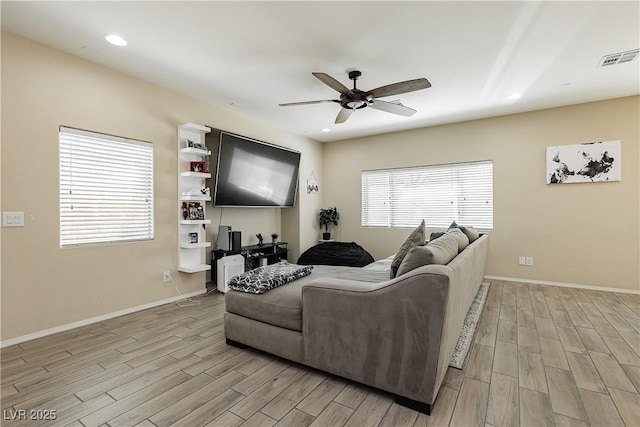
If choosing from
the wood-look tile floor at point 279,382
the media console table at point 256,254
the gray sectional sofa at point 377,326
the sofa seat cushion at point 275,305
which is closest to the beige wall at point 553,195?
the wood-look tile floor at point 279,382

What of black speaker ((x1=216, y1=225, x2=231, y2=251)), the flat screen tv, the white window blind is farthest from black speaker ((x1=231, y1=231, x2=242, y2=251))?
the white window blind

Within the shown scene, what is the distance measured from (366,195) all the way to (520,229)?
2.66 metres

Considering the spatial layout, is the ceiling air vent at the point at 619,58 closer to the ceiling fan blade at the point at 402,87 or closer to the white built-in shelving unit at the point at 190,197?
the ceiling fan blade at the point at 402,87

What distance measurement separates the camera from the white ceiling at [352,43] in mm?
2250

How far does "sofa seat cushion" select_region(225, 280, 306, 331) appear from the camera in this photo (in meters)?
2.15

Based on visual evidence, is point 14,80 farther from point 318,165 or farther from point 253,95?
point 318,165

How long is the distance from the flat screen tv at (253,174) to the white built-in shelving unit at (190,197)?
0.30 meters

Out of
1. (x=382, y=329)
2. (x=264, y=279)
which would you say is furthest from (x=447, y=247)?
(x=264, y=279)

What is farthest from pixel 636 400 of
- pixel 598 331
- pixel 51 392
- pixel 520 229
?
pixel 51 392

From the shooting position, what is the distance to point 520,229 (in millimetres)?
4637

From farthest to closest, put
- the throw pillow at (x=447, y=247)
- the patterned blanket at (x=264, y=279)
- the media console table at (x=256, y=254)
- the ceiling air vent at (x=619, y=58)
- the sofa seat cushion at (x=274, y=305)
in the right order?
the media console table at (x=256, y=254) → the ceiling air vent at (x=619, y=58) → the patterned blanket at (x=264, y=279) → the sofa seat cushion at (x=274, y=305) → the throw pillow at (x=447, y=247)

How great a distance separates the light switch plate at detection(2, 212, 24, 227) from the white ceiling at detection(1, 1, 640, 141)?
1.54 metres

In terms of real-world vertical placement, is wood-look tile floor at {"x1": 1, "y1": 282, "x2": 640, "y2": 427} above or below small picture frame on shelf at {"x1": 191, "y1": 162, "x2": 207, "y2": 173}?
below

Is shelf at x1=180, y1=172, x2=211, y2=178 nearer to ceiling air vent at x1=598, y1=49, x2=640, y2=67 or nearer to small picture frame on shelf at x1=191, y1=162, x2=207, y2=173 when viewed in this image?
small picture frame on shelf at x1=191, y1=162, x2=207, y2=173
